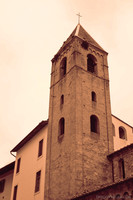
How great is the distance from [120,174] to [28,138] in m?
9.19

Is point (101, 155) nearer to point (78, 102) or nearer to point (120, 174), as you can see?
point (120, 174)

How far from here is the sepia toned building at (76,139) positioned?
659 inches

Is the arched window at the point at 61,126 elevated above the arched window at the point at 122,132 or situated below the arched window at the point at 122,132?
below

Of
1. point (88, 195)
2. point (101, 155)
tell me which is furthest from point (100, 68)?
point (88, 195)

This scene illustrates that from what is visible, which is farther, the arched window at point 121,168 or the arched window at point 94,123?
the arched window at point 94,123

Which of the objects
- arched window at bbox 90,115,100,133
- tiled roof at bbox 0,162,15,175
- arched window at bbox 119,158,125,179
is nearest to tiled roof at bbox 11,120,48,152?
tiled roof at bbox 0,162,15,175

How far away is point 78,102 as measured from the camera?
19.0 m

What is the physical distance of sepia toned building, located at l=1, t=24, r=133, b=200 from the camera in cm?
1673

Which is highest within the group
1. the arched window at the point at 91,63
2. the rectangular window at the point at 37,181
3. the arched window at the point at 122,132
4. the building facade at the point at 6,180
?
the arched window at the point at 91,63

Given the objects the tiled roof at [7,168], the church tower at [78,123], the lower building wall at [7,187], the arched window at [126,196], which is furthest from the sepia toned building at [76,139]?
the lower building wall at [7,187]

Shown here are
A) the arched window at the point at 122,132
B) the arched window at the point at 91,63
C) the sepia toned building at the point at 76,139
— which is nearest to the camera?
the sepia toned building at the point at 76,139

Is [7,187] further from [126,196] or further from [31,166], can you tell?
[126,196]

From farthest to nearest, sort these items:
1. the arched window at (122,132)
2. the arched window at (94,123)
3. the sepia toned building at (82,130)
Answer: the arched window at (122,132) < the arched window at (94,123) < the sepia toned building at (82,130)

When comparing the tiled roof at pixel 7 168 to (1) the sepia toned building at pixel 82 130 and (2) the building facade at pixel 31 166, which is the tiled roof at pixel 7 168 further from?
(1) the sepia toned building at pixel 82 130
